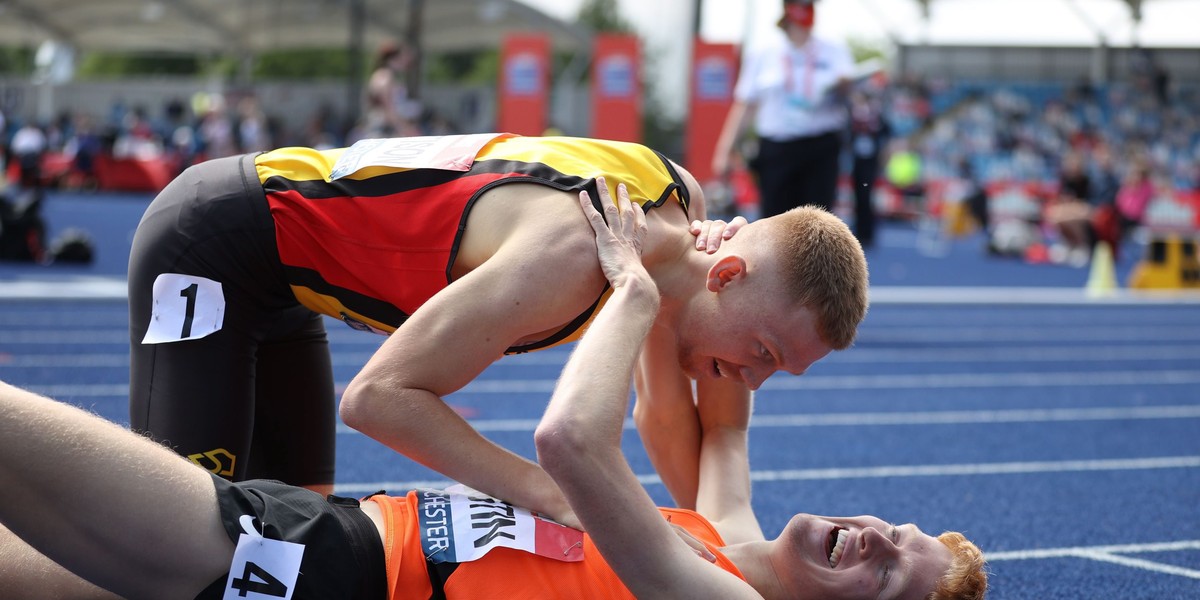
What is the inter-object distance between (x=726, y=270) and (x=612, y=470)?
0.60 meters

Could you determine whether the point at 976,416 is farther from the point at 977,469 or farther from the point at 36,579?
the point at 36,579

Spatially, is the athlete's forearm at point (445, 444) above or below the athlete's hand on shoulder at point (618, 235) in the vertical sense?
below

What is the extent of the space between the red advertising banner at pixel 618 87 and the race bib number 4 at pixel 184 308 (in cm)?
1832

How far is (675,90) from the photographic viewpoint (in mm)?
21609

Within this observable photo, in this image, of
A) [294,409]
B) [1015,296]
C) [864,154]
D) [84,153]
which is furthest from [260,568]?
[84,153]

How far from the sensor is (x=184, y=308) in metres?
2.60

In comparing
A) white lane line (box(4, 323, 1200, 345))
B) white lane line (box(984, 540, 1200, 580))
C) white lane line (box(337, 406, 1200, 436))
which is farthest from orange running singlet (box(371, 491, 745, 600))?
white lane line (box(4, 323, 1200, 345))

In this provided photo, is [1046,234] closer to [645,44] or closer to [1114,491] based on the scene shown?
[645,44]

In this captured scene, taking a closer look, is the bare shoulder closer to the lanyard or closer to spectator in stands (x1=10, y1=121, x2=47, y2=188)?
the lanyard

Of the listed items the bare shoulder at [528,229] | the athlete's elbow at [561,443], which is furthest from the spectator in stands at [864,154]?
the athlete's elbow at [561,443]

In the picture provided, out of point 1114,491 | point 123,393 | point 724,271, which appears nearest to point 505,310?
point 724,271

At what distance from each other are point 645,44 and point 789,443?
18.0 m

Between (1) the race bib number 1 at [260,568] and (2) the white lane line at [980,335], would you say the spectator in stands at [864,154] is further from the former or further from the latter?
(1) the race bib number 1 at [260,568]

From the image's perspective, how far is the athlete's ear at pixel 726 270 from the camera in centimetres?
242
